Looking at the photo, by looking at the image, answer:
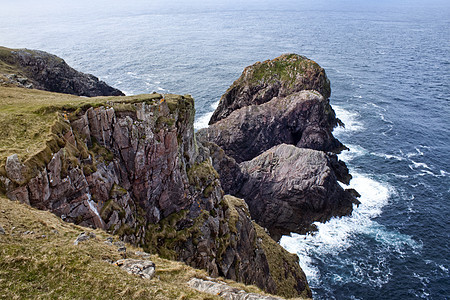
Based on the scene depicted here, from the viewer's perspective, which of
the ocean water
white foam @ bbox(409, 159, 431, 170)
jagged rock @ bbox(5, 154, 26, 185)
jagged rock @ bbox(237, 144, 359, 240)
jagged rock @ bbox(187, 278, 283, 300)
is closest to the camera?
jagged rock @ bbox(187, 278, 283, 300)

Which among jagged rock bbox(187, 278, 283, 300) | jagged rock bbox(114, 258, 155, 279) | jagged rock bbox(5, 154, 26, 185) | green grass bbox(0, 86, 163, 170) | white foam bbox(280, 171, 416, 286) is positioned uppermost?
green grass bbox(0, 86, 163, 170)

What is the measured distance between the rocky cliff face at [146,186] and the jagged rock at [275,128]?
36171 mm

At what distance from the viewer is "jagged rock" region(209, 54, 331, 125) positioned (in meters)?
93.2

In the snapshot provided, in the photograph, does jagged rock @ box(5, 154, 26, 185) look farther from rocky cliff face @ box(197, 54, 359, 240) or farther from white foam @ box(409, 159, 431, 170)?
white foam @ box(409, 159, 431, 170)

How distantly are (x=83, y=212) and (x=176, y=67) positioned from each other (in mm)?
129798

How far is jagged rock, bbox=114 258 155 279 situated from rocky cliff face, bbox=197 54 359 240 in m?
40.4

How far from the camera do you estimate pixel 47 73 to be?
8394 centimetres

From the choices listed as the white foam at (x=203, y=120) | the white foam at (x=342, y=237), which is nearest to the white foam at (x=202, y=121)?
the white foam at (x=203, y=120)

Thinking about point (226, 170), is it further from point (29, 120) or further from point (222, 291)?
point (222, 291)

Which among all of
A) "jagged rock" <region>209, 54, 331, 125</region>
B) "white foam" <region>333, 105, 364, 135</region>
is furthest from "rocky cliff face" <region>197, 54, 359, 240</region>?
"white foam" <region>333, 105, 364, 135</region>

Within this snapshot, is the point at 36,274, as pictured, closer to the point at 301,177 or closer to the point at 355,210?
the point at 301,177

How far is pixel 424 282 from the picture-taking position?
4744 cm

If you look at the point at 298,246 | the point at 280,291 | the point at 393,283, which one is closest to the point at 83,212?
the point at 280,291

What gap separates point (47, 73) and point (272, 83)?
64207 mm
